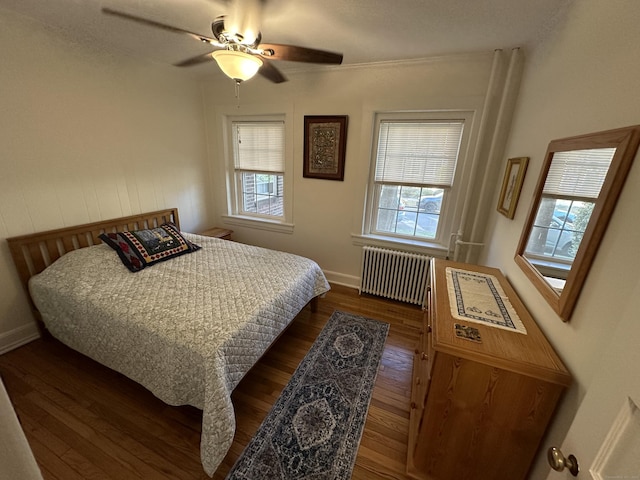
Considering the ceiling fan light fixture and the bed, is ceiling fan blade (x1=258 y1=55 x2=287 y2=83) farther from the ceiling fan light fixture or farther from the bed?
the bed

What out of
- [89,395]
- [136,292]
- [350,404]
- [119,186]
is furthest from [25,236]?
[350,404]

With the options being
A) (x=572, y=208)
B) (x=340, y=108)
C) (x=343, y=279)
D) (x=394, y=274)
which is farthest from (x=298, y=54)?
(x=343, y=279)

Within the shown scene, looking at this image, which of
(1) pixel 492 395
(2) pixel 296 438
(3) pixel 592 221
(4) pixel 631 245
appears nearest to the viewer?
(4) pixel 631 245

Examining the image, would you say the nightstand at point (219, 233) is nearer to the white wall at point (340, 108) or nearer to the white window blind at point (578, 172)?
the white wall at point (340, 108)

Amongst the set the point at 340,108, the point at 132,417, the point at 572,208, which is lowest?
the point at 132,417

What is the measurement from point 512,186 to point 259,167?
2684 millimetres

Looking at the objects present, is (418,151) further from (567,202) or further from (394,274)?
(567,202)

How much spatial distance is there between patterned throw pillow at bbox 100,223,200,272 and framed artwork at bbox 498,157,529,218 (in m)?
2.71

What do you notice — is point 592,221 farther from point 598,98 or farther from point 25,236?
point 25,236

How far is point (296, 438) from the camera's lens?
1.46 m

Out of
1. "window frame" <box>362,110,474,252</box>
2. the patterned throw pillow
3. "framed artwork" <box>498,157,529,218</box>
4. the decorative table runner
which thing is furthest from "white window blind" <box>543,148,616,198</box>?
the patterned throw pillow

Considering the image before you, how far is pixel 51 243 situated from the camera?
6.82ft

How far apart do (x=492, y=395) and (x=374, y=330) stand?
143 centimetres

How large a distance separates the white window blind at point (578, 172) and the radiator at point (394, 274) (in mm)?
1443
